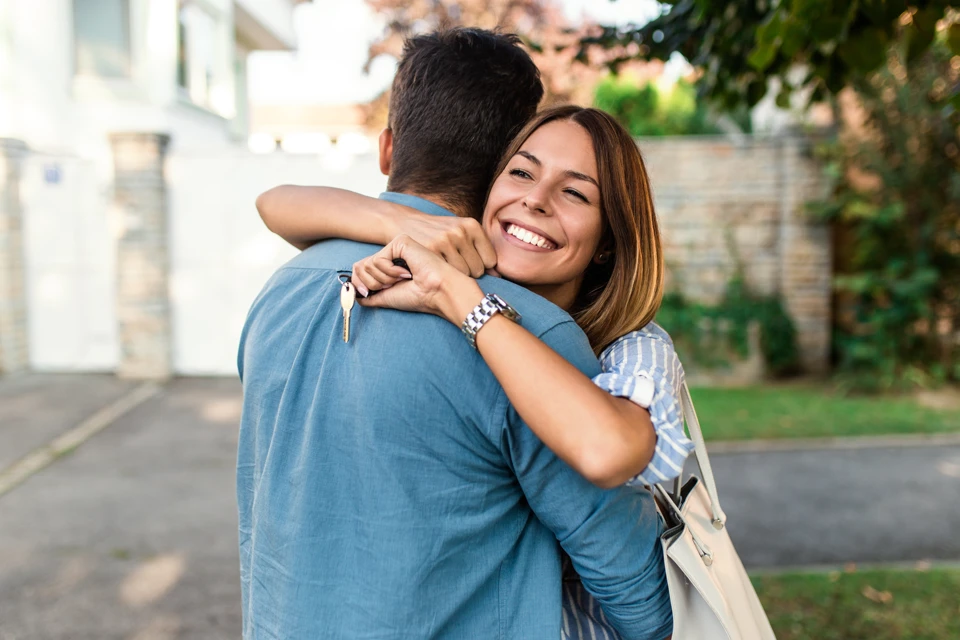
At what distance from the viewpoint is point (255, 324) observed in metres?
1.62

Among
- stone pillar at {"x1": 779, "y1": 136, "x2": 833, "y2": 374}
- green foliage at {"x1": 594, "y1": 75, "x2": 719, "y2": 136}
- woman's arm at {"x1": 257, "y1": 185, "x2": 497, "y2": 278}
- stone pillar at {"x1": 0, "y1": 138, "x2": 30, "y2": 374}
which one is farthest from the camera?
green foliage at {"x1": 594, "y1": 75, "x2": 719, "y2": 136}

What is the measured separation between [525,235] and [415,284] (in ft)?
1.17

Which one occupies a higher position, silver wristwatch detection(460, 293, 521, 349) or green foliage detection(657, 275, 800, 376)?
silver wristwatch detection(460, 293, 521, 349)

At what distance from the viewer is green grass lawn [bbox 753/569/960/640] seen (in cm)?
365

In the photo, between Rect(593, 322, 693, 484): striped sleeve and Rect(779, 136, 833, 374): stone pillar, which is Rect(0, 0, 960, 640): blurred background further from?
Rect(593, 322, 693, 484): striped sleeve

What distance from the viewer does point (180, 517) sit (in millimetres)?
5000

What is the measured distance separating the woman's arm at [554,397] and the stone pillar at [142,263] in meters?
7.87

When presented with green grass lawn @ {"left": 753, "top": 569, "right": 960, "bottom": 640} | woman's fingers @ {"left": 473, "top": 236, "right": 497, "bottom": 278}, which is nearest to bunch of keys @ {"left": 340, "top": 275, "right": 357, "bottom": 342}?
woman's fingers @ {"left": 473, "top": 236, "right": 497, "bottom": 278}

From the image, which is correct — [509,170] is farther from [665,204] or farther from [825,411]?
[665,204]

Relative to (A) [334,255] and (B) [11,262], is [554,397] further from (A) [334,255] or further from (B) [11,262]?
(B) [11,262]

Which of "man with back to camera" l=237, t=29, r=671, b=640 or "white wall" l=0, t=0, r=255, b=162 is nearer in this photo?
"man with back to camera" l=237, t=29, r=671, b=640

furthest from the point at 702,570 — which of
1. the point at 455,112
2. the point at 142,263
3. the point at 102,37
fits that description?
the point at 102,37

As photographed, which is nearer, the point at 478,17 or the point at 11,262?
the point at 11,262

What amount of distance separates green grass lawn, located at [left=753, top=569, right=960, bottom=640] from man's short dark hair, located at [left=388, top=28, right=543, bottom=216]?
2.86 metres
